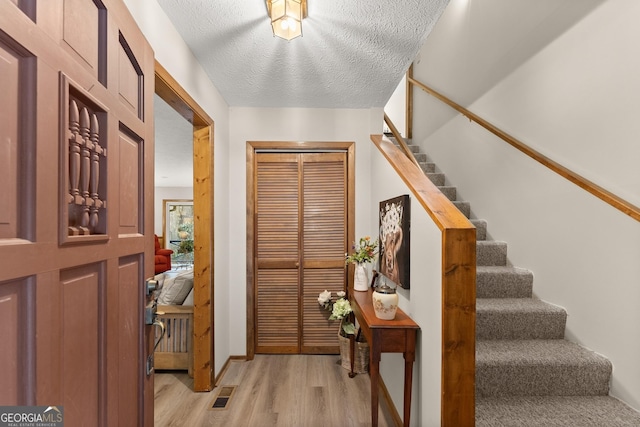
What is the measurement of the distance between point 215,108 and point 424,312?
230 centimetres

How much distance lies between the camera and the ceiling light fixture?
1.59 m

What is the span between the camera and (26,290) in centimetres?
62

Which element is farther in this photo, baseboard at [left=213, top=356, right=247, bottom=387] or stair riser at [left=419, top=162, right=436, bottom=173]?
stair riser at [left=419, top=162, right=436, bottom=173]

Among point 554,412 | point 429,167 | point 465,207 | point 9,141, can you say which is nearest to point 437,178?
point 429,167

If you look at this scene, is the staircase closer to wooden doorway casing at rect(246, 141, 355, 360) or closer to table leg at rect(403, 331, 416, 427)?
table leg at rect(403, 331, 416, 427)

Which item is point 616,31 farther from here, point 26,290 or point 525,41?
point 26,290

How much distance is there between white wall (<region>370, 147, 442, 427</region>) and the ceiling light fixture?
1.09 m

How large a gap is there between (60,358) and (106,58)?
790 mm

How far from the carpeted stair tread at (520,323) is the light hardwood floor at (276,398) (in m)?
0.92

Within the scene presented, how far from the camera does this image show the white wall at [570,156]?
1.63 metres

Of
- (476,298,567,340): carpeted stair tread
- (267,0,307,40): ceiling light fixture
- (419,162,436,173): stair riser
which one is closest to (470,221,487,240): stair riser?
(476,298,567,340): carpeted stair tread

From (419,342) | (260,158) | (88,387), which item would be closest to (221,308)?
(260,158)

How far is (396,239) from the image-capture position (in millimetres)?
2053

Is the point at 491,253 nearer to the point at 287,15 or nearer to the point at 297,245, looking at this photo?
the point at 297,245
